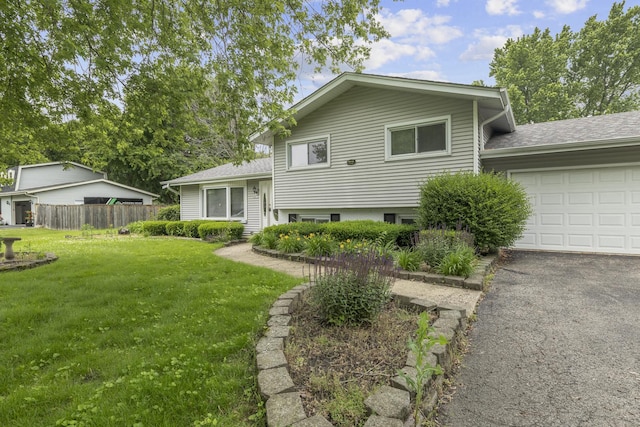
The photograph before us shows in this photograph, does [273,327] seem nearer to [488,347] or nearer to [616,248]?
[488,347]

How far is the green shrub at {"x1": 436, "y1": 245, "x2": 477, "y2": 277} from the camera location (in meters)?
4.86

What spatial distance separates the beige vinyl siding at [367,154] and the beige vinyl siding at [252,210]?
6.90 ft

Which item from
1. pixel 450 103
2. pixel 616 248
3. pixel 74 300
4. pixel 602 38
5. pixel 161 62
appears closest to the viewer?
pixel 74 300

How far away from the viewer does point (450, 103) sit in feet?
26.1

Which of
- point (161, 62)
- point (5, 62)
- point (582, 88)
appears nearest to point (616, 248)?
point (161, 62)

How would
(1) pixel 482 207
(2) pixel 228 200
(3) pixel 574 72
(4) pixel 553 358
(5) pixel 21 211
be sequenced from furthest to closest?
(5) pixel 21 211
(3) pixel 574 72
(2) pixel 228 200
(1) pixel 482 207
(4) pixel 553 358

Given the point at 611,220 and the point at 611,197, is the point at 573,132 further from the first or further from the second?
the point at 611,220

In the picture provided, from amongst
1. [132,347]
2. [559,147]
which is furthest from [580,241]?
[132,347]

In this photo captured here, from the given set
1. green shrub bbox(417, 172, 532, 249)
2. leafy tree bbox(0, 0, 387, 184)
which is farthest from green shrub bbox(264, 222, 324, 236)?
leafy tree bbox(0, 0, 387, 184)

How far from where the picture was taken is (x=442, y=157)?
320 inches

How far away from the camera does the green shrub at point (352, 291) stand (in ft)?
10.2

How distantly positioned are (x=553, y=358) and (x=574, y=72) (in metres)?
24.6

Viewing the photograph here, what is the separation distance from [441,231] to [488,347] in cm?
306

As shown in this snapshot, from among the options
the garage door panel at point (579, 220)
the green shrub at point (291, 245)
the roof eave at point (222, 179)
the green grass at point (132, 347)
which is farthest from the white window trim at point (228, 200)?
the garage door panel at point (579, 220)
